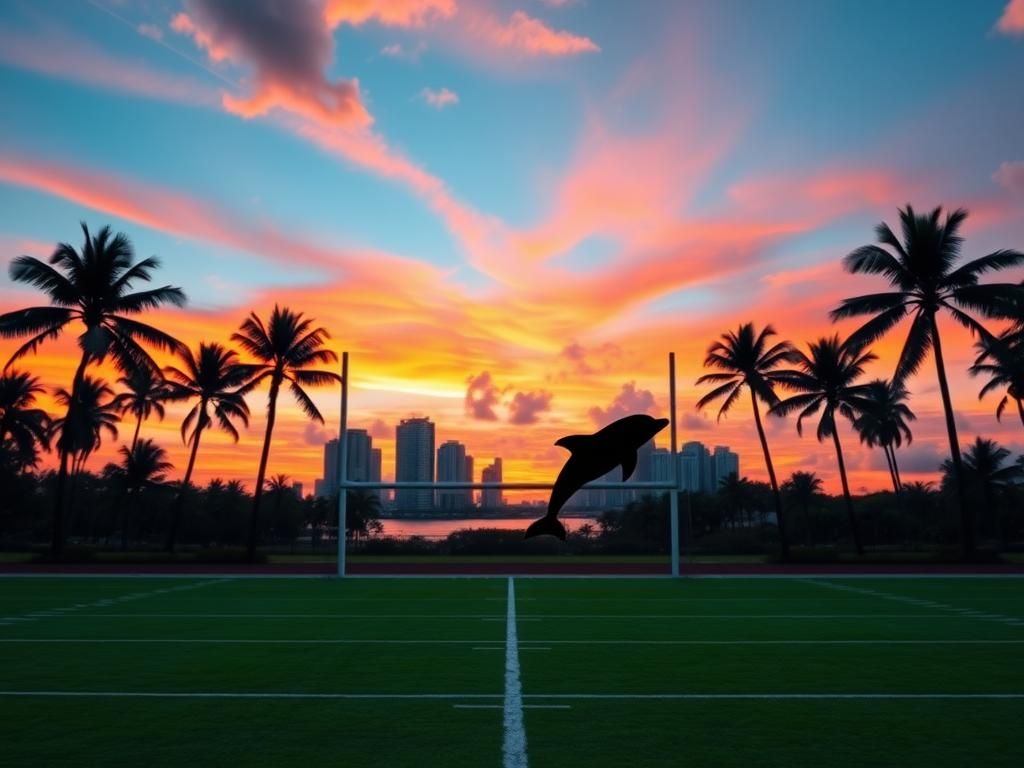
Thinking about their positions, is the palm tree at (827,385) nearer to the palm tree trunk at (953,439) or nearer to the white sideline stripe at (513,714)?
the palm tree trunk at (953,439)

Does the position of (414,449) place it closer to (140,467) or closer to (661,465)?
(661,465)

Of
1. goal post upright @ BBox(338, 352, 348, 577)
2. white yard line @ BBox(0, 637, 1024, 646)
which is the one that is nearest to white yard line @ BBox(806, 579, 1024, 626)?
white yard line @ BBox(0, 637, 1024, 646)

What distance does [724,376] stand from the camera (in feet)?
130

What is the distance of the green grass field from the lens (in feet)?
22.3

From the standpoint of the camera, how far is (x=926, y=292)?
32125mm

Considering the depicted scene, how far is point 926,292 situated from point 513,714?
29.4 meters

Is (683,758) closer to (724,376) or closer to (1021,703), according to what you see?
(1021,703)

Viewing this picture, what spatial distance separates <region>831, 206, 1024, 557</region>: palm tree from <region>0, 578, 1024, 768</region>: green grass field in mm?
14869

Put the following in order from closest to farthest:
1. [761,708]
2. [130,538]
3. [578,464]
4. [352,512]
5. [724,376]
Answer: [578,464] < [761,708] < [724,376] < [352,512] < [130,538]

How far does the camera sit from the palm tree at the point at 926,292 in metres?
31.2

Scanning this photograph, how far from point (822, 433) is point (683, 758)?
3605 centimetres

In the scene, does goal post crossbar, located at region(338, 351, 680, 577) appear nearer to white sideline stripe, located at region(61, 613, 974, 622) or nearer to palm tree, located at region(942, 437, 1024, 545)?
white sideline stripe, located at region(61, 613, 974, 622)


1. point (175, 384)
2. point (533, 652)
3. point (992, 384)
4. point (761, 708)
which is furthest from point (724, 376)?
point (761, 708)

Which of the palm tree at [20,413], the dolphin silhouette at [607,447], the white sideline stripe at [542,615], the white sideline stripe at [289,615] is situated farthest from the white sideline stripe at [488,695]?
the palm tree at [20,413]
